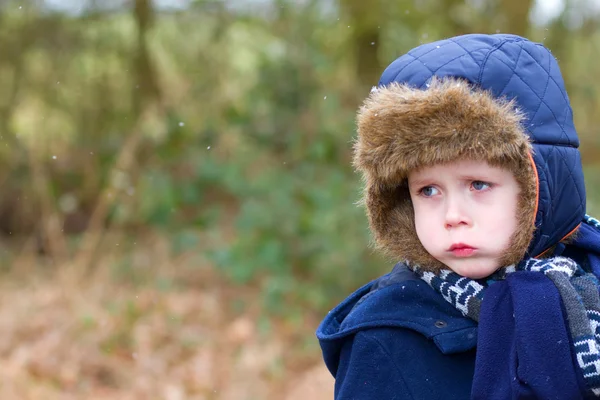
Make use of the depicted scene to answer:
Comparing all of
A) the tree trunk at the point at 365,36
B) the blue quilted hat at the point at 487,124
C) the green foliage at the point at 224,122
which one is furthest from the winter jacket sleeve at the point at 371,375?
the tree trunk at the point at 365,36

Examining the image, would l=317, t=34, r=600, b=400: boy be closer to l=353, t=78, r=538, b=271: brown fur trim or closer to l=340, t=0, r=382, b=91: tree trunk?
l=353, t=78, r=538, b=271: brown fur trim

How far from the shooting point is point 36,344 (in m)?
5.41

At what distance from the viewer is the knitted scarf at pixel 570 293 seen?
67.2 inches

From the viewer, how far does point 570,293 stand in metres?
1.77

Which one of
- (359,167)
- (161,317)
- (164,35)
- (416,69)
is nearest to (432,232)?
(359,167)

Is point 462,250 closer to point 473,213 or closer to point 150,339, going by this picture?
point 473,213

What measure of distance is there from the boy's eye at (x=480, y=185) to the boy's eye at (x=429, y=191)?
9cm

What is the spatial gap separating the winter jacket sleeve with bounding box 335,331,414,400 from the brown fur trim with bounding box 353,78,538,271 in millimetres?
258

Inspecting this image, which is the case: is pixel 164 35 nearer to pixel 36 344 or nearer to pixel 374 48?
pixel 374 48

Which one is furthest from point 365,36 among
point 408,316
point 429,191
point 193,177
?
point 408,316

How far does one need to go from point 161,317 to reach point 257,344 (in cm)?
78

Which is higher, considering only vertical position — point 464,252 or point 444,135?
point 444,135

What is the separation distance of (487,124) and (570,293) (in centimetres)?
43

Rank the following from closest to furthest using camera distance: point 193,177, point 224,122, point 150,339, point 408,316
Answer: point 408,316
point 150,339
point 224,122
point 193,177
